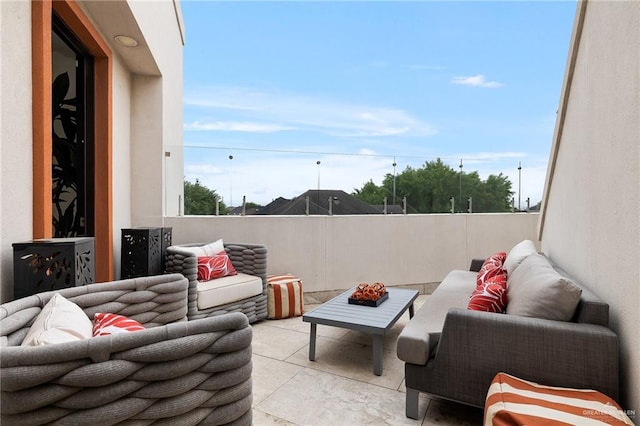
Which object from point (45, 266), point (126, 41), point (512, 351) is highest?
point (126, 41)

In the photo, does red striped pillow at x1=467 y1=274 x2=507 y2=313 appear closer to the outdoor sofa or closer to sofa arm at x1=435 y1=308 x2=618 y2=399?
the outdoor sofa

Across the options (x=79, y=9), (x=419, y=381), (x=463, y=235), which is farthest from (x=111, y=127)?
(x=463, y=235)

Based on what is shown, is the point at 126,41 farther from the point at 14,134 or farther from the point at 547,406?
the point at 547,406

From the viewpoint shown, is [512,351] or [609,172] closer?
[512,351]

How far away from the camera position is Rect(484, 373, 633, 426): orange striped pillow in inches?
49.2

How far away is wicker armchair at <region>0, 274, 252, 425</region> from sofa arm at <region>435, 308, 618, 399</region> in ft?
4.10

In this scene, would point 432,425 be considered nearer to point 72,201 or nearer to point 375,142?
point 72,201

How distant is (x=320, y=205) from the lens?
15.1ft

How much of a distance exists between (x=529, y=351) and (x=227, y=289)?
2.52m

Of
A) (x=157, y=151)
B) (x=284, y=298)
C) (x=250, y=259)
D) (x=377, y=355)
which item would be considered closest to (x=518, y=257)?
(x=377, y=355)

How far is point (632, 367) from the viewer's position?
146 cm

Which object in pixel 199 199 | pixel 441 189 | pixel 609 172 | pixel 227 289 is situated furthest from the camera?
pixel 441 189

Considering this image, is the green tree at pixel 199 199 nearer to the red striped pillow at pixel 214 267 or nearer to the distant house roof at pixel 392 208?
the red striped pillow at pixel 214 267

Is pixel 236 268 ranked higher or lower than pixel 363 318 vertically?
higher
